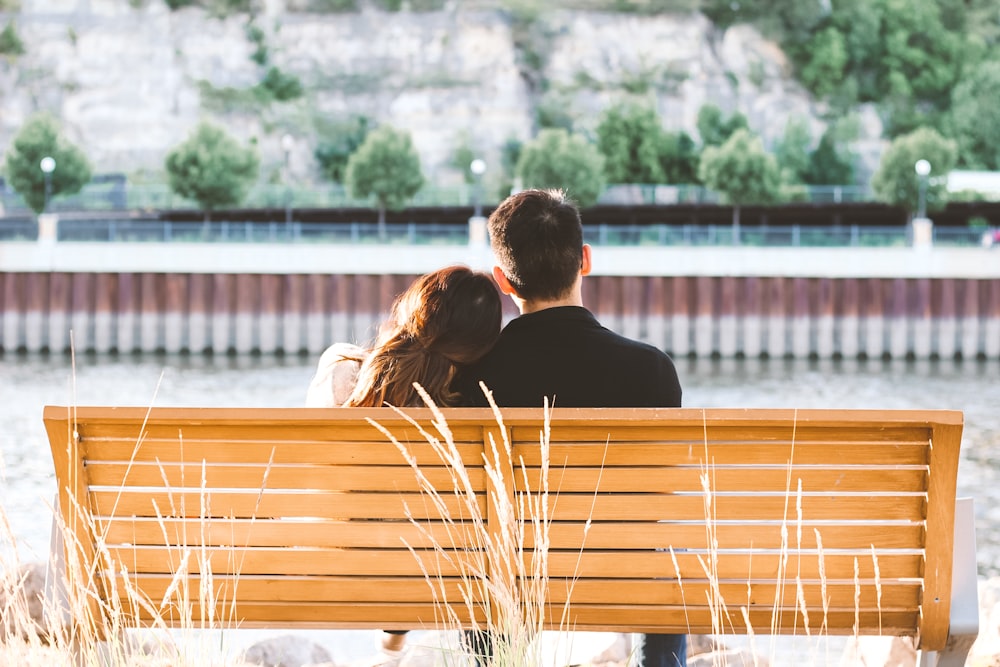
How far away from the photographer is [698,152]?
149 ft

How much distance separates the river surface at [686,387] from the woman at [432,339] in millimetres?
9443

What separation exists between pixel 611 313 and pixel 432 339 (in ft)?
73.0

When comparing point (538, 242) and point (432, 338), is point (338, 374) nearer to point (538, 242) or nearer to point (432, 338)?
point (432, 338)

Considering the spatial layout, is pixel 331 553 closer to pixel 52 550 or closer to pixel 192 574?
pixel 192 574

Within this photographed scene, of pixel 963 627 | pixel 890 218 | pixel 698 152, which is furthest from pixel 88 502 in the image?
pixel 698 152

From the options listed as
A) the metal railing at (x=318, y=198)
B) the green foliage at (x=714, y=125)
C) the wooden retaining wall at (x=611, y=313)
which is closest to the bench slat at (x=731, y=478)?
the wooden retaining wall at (x=611, y=313)

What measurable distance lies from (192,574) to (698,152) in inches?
1729

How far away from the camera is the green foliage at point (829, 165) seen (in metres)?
46.9

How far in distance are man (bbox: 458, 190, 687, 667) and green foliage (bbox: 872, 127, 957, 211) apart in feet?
108

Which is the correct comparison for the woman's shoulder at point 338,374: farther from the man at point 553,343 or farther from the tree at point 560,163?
the tree at point 560,163

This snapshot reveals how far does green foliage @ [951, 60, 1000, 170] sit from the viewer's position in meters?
46.4

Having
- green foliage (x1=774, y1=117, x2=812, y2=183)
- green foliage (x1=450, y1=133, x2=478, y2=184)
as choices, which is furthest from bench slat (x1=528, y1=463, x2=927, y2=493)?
green foliage (x1=774, y1=117, x2=812, y2=183)

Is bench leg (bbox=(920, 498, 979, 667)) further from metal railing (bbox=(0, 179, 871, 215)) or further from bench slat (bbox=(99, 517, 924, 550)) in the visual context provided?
metal railing (bbox=(0, 179, 871, 215))

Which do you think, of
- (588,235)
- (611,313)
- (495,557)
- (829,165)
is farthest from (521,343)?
(829,165)
